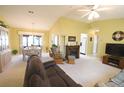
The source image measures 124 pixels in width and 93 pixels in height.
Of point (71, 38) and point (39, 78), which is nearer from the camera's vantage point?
point (39, 78)

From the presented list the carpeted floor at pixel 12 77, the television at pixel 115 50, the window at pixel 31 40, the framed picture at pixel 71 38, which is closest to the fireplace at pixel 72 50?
the framed picture at pixel 71 38

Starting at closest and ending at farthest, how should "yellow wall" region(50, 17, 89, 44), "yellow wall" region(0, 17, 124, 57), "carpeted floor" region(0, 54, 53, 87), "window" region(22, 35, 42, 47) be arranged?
"carpeted floor" region(0, 54, 53, 87) < "yellow wall" region(0, 17, 124, 57) < "yellow wall" region(50, 17, 89, 44) < "window" region(22, 35, 42, 47)

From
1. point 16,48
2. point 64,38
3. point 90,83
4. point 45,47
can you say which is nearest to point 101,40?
point 64,38

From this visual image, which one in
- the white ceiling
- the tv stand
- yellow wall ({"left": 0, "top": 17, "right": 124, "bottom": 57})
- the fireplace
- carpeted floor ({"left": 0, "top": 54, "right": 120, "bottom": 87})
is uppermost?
the white ceiling

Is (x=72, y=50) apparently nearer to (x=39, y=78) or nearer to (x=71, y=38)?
(x=71, y=38)

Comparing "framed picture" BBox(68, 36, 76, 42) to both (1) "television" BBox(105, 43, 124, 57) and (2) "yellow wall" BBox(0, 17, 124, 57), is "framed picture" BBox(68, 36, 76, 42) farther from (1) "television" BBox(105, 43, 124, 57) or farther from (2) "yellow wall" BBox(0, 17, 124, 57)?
(1) "television" BBox(105, 43, 124, 57)

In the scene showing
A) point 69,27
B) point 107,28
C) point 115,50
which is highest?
point 69,27

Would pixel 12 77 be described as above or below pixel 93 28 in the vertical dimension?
below

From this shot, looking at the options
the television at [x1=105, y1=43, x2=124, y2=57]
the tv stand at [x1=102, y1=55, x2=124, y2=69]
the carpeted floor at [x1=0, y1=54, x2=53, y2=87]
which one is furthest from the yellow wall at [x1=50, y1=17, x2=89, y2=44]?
the carpeted floor at [x1=0, y1=54, x2=53, y2=87]

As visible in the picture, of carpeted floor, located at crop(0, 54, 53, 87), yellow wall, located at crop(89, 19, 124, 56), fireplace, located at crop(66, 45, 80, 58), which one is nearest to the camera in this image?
carpeted floor, located at crop(0, 54, 53, 87)

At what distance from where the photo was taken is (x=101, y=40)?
20.8 ft

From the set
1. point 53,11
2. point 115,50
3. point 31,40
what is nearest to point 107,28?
point 115,50

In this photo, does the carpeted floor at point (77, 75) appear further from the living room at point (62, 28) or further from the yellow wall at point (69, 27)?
the yellow wall at point (69, 27)
